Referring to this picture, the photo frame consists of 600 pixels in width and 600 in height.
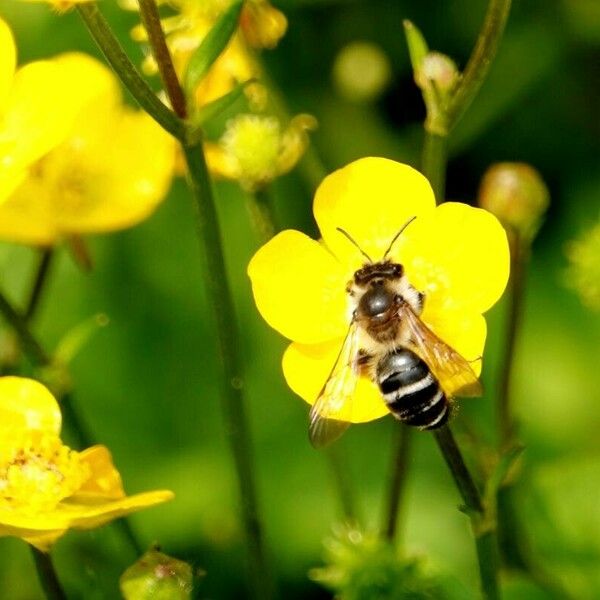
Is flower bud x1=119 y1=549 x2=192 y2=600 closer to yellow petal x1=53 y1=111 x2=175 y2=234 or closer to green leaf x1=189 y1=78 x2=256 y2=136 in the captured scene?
green leaf x1=189 y1=78 x2=256 y2=136

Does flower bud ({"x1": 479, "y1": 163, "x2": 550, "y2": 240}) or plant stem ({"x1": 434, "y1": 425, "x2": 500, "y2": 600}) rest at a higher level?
flower bud ({"x1": 479, "y1": 163, "x2": 550, "y2": 240})

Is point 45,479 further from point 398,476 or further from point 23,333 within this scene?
point 398,476

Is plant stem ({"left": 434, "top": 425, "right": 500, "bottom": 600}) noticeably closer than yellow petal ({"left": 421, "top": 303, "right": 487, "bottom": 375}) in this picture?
Yes

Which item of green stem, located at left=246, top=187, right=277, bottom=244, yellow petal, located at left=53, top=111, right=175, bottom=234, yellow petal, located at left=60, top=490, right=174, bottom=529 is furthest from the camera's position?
yellow petal, located at left=53, top=111, right=175, bottom=234

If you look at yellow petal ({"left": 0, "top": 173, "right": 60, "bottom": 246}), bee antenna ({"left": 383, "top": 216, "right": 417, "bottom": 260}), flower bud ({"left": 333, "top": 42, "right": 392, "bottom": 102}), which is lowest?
flower bud ({"left": 333, "top": 42, "right": 392, "bottom": 102})

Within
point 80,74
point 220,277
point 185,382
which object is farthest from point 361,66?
point 220,277

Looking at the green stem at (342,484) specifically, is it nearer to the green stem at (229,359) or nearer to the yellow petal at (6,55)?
the green stem at (229,359)

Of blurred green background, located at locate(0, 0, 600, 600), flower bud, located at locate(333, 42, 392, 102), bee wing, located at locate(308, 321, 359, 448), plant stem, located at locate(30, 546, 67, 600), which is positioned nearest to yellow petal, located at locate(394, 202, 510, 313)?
bee wing, located at locate(308, 321, 359, 448)
